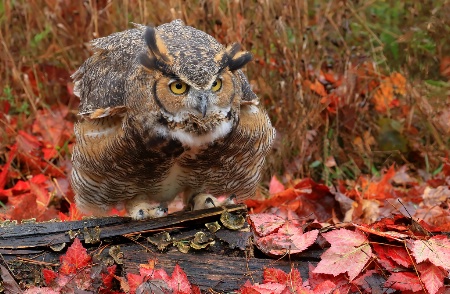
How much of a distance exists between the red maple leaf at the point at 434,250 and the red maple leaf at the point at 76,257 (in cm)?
130

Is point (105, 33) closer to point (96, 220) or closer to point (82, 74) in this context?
point (82, 74)

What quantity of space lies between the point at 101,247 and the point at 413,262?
1.27 m

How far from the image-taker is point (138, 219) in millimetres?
3006

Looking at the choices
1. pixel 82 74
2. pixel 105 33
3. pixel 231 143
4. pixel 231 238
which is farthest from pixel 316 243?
pixel 105 33

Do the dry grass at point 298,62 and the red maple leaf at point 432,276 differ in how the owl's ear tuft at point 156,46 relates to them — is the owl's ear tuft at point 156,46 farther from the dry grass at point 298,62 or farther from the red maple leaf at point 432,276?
the dry grass at point 298,62

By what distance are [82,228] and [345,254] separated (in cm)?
110

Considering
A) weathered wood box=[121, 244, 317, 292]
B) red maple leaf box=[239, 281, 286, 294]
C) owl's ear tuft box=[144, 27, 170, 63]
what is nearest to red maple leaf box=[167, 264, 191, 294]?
weathered wood box=[121, 244, 317, 292]

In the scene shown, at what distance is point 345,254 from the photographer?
2.50 m

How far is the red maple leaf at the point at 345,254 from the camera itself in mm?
2461

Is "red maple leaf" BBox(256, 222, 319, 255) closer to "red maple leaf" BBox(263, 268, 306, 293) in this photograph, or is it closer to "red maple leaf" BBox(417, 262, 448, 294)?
"red maple leaf" BBox(263, 268, 306, 293)

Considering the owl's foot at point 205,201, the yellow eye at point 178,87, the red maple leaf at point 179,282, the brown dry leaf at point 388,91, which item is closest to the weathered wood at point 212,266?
the red maple leaf at point 179,282

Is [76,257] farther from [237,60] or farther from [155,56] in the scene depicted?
[237,60]

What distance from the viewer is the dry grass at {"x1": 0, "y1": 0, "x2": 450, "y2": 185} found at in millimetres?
4480

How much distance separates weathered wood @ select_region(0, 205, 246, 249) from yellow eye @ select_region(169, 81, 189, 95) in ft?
1.95
